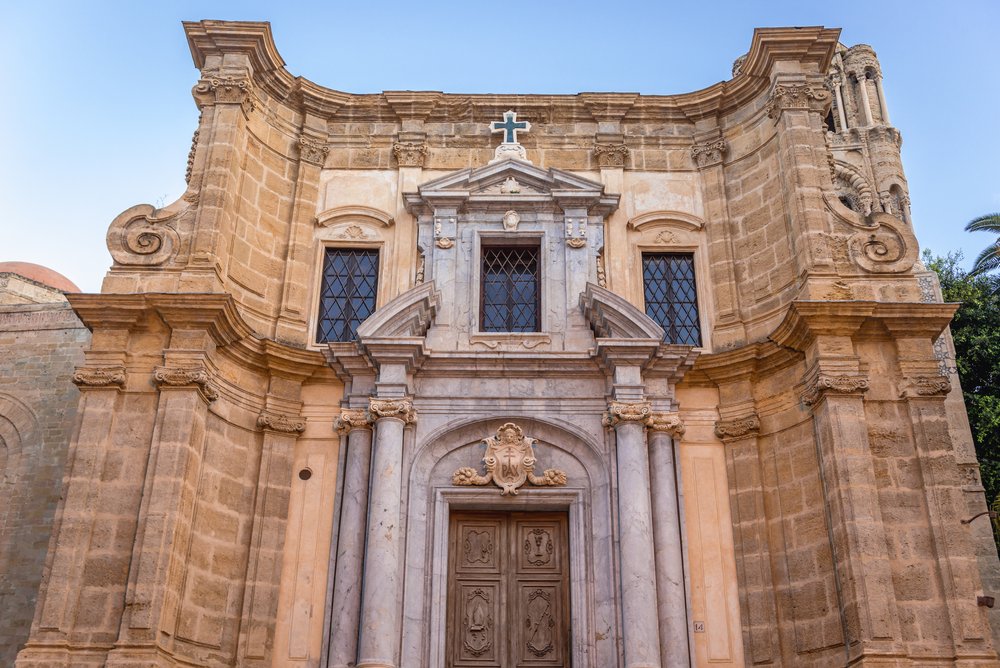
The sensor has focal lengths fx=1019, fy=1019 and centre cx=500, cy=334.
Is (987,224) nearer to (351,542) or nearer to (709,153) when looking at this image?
(709,153)

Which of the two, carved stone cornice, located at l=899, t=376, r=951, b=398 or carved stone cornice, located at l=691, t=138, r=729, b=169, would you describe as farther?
carved stone cornice, located at l=691, t=138, r=729, b=169

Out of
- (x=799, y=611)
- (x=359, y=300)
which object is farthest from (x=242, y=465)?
(x=799, y=611)

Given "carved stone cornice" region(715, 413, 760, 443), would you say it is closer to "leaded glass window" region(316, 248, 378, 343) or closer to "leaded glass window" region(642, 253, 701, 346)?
"leaded glass window" region(642, 253, 701, 346)

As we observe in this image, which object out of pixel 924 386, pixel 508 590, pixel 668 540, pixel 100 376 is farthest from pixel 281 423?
pixel 924 386

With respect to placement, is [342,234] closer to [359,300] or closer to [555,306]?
[359,300]

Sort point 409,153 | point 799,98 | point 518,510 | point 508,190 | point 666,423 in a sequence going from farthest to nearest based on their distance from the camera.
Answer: point 409,153
point 508,190
point 799,98
point 666,423
point 518,510

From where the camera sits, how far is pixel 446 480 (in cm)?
1346

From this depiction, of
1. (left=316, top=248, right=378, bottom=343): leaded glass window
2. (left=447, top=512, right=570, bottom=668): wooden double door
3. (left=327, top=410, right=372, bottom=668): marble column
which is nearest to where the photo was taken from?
(left=327, top=410, right=372, bottom=668): marble column

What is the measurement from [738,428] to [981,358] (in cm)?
1094

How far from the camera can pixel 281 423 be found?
1380 cm

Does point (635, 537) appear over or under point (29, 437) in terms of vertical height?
under

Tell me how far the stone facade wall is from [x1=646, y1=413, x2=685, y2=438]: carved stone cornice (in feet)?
30.0

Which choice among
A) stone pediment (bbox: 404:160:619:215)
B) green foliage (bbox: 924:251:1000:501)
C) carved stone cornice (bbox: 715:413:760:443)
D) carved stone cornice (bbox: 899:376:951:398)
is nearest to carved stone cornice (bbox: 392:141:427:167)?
stone pediment (bbox: 404:160:619:215)

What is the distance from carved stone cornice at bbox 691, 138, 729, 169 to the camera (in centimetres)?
1592
